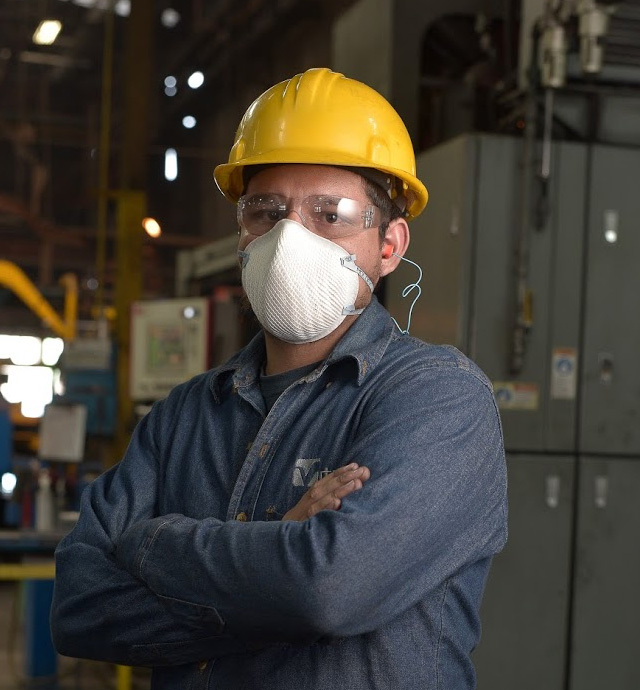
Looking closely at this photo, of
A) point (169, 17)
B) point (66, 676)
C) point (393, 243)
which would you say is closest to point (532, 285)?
point (393, 243)

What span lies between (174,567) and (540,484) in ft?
9.92

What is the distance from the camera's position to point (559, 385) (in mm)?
4223

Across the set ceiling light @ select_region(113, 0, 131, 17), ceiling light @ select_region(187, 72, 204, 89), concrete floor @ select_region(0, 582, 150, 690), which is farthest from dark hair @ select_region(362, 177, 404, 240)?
ceiling light @ select_region(113, 0, 131, 17)

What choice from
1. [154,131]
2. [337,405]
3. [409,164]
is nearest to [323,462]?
[337,405]

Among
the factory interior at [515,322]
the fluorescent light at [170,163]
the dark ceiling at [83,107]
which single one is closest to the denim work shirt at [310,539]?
the factory interior at [515,322]

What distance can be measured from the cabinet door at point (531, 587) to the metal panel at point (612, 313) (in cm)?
22

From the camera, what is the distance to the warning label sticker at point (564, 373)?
422cm

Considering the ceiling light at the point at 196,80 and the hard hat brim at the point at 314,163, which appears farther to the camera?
the ceiling light at the point at 196,80

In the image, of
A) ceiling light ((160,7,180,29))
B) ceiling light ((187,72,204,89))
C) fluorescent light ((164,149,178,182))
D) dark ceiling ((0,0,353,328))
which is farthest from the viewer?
fluorescent light ((164,149,178,182))

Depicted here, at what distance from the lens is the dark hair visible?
5.30ft

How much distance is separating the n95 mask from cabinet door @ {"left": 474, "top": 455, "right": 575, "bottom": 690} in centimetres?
276

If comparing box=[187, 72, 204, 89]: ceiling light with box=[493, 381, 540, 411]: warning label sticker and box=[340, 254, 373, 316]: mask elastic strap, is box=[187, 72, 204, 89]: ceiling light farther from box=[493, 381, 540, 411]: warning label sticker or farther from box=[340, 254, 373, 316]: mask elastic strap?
box=[340, 254, 373, 316]: mask elastic strap

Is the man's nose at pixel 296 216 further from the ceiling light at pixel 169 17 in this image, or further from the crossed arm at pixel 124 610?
the ceiling light at pixel 169 17

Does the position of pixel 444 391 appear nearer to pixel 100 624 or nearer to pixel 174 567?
pixel 174 567
